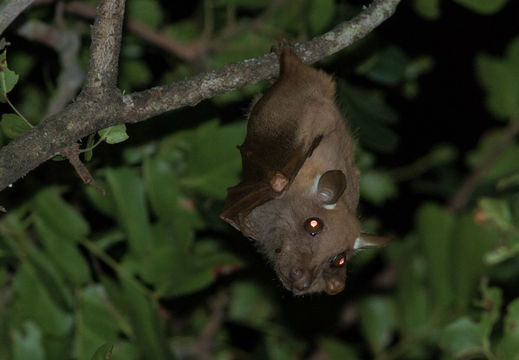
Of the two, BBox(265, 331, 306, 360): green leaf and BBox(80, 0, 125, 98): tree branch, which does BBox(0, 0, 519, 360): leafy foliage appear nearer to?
BBox(265, 331, 306, 360): green leaf

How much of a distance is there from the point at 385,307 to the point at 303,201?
287 cm

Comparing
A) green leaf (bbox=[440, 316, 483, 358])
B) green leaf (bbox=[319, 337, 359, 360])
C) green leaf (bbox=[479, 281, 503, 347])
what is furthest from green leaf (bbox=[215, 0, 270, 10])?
green leaf (bbox=[319, 337, 359, 360])

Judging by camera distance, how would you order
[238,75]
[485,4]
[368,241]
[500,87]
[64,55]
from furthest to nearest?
[500,87] → [64,55] → [485,4] → [368,241] → [238,75]

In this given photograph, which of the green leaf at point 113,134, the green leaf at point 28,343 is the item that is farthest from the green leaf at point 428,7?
the green leaf at point 28,343

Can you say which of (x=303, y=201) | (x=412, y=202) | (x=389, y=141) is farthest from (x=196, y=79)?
(x=412, y=202)

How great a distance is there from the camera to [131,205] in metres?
4.20

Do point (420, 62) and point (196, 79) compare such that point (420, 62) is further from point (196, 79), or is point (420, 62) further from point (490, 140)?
point (196, 79)

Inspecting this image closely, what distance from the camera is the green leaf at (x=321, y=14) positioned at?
4043 millimetres

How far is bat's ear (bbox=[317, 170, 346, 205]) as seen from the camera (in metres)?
2.94

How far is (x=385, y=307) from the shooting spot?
575 cm

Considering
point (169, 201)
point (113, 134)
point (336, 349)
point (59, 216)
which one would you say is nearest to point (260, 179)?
point (113, 134)

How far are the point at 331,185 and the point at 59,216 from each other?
1.94m

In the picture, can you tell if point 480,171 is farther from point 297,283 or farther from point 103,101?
point 103,101

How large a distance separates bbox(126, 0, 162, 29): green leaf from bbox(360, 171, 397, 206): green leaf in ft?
6.52
